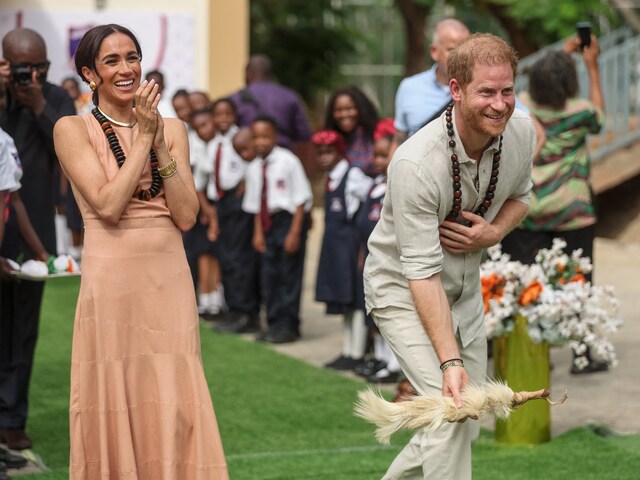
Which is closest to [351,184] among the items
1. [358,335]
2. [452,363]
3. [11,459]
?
[358,335]

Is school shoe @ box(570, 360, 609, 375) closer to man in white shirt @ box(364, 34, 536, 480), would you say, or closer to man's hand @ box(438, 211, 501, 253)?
man in white shirt @ box(364, 34, 536, 480)

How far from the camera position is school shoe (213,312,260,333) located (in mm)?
11578

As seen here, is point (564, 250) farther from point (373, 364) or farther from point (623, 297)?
point (623, 297)

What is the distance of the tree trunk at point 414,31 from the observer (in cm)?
2397

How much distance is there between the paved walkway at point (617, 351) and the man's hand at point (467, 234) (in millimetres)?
3034

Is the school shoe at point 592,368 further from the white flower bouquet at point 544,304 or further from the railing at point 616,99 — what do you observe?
the railing at point 616,99

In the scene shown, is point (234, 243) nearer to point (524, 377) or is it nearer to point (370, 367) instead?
point (370, 367)

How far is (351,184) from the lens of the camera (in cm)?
962

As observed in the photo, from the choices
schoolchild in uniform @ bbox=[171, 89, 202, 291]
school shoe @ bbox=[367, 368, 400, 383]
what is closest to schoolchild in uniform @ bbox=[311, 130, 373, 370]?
school shoe @ bbox=[367, 368, 400, 383]

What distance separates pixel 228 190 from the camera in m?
11.8

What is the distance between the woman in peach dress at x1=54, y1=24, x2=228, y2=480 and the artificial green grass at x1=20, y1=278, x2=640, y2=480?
173 cm

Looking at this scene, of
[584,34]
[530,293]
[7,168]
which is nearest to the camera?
[7,168]

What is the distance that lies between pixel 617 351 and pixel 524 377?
3018 mm

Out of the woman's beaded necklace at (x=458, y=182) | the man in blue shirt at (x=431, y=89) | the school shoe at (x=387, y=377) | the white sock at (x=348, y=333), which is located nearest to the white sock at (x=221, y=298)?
the white sock at (x=348, y=333)
